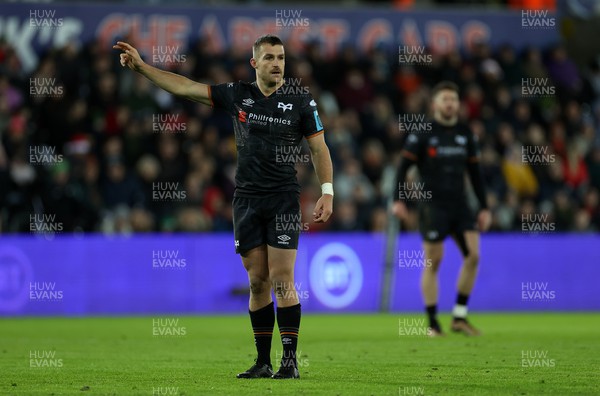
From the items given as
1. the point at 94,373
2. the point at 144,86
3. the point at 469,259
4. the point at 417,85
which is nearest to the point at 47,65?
the point at 144,86

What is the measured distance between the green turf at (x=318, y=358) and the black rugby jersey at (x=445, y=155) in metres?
1.82

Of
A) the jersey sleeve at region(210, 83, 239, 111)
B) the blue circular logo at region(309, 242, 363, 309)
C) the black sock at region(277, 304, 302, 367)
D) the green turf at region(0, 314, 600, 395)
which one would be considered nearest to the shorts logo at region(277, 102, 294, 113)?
the jersey sleeve at region(210, 83, 239, 111)

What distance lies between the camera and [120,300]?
61.0ft

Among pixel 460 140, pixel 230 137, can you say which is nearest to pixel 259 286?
pixel 460 140

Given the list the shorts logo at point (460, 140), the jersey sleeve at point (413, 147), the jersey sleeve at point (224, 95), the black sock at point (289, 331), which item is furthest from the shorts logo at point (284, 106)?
the shorts logo at point (460, 140)

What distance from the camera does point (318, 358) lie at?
11188 millimetres

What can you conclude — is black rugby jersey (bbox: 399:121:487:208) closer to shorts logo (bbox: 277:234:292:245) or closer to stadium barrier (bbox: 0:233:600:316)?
stadium barrier (bbox: 0:233:600:316)

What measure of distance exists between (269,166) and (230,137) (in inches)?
457

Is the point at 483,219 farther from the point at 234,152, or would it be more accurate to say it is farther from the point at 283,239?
the point at 234,152

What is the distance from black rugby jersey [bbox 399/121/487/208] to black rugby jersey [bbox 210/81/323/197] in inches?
204

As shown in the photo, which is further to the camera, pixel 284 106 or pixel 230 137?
pixel 230 137

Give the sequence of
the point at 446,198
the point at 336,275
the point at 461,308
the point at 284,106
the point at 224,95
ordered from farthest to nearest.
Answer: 1. the point at 336,275
2. the point at 446,198
3. the point at 461,308
4. the point at 224,95
5. the point at 284,106

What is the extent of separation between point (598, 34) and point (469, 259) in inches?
535

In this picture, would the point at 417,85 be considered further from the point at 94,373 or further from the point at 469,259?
the point at 94,373
